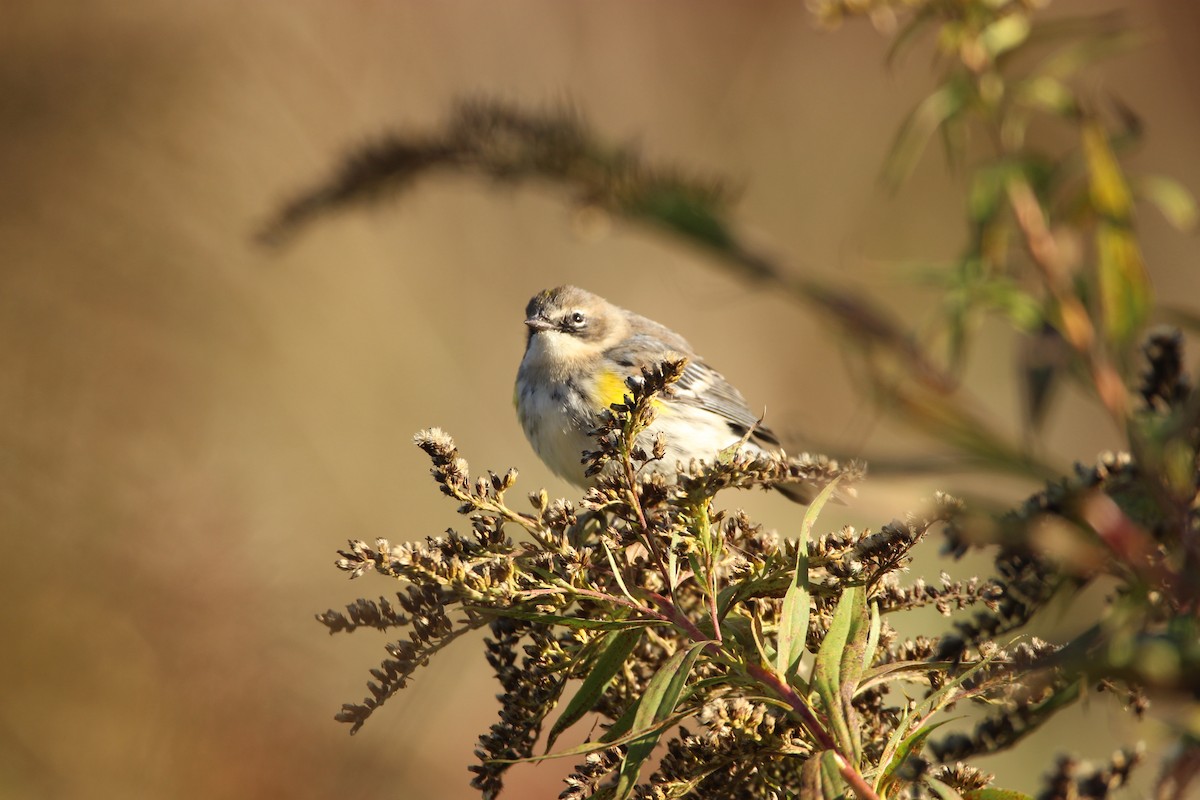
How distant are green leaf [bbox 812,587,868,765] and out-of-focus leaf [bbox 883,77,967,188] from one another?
0.86 metres

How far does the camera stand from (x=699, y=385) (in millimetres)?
4023

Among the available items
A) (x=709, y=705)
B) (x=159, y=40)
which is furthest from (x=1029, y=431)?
(x=159, y=40)

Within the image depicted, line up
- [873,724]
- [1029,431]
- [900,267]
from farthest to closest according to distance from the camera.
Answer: [900,267] < [1029,431] < [873,724]

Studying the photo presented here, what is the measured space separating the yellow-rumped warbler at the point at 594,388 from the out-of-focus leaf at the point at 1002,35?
5.56 feet

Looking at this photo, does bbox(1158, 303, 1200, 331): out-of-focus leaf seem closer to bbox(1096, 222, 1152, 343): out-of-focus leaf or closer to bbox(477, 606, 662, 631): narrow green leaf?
bbox(1096, 222, 1152, 343): out-of-focus leaf

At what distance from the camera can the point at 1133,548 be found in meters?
0.97

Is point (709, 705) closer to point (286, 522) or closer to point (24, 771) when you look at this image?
point (24, 771)

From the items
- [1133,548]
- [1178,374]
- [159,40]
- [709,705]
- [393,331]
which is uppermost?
[159,40]

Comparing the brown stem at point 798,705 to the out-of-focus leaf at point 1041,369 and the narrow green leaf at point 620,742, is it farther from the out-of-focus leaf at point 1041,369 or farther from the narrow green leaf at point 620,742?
the out-of-focus leaf at point 1041,369

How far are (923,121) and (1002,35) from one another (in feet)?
0.55

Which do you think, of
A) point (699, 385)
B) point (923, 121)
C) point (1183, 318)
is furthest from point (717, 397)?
point (1183, 318)

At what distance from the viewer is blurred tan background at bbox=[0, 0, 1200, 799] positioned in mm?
3180

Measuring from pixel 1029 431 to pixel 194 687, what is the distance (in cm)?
265

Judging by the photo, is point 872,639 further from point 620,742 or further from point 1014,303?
point 1014,303
